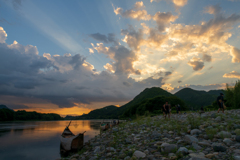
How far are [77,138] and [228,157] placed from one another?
613 inches

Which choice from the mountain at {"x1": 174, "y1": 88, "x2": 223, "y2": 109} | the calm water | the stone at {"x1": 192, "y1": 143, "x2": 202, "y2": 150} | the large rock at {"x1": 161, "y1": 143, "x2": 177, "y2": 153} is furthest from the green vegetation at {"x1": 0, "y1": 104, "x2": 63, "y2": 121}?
the mountain at {"x1": 174, "y1": 88, "x2": 223, "y2": 109}

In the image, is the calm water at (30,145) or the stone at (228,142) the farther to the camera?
the calm water at (30,145)

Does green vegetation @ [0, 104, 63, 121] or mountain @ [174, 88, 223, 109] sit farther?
mountain @ [174, 88, 223, 109]

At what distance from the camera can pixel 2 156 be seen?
58.9ft

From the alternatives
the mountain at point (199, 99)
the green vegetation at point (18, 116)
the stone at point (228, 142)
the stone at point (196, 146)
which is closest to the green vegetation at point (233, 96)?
the stone at point (228, 142)

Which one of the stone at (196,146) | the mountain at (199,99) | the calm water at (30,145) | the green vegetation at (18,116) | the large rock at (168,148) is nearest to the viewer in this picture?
the stone at (196,146)

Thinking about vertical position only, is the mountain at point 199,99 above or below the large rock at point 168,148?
above

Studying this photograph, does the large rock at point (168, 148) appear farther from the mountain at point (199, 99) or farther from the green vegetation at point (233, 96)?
the mountain at point (199, 99)

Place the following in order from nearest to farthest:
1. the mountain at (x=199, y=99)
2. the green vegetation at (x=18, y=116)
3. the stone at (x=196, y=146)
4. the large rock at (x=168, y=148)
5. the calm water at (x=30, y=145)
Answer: the stone at (x=196, y=146) → the large rock at (x=168, y=148) → the calm water at (x=30, y=145) → the green vegetation at (x=18, y=116) → the mountain at (x=199, y=99)

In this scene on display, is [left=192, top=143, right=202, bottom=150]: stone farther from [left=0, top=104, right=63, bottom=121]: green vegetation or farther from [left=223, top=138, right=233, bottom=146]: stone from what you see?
[left=0, top=104, right=63, bottom=121]: green vegetation

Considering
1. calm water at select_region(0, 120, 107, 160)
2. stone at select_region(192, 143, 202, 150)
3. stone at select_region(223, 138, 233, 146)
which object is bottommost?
calm water at select_region(0, 120, 107, 160)

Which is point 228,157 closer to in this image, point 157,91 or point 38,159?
point 38,159

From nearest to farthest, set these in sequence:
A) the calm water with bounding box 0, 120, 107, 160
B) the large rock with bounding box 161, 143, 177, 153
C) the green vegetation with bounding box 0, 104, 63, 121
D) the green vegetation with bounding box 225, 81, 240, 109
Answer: the large rock with bounding box 161, 143, 177, 153 → the calm water with bounding box 0, 120, 107, 160 → the green vegetation with bounding box 225, 81, 240, 109 → the green vegetation with bounding box 0, 104, 63, 121

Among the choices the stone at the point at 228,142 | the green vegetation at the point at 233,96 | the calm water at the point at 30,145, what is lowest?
the calm water at the point at 30,145
